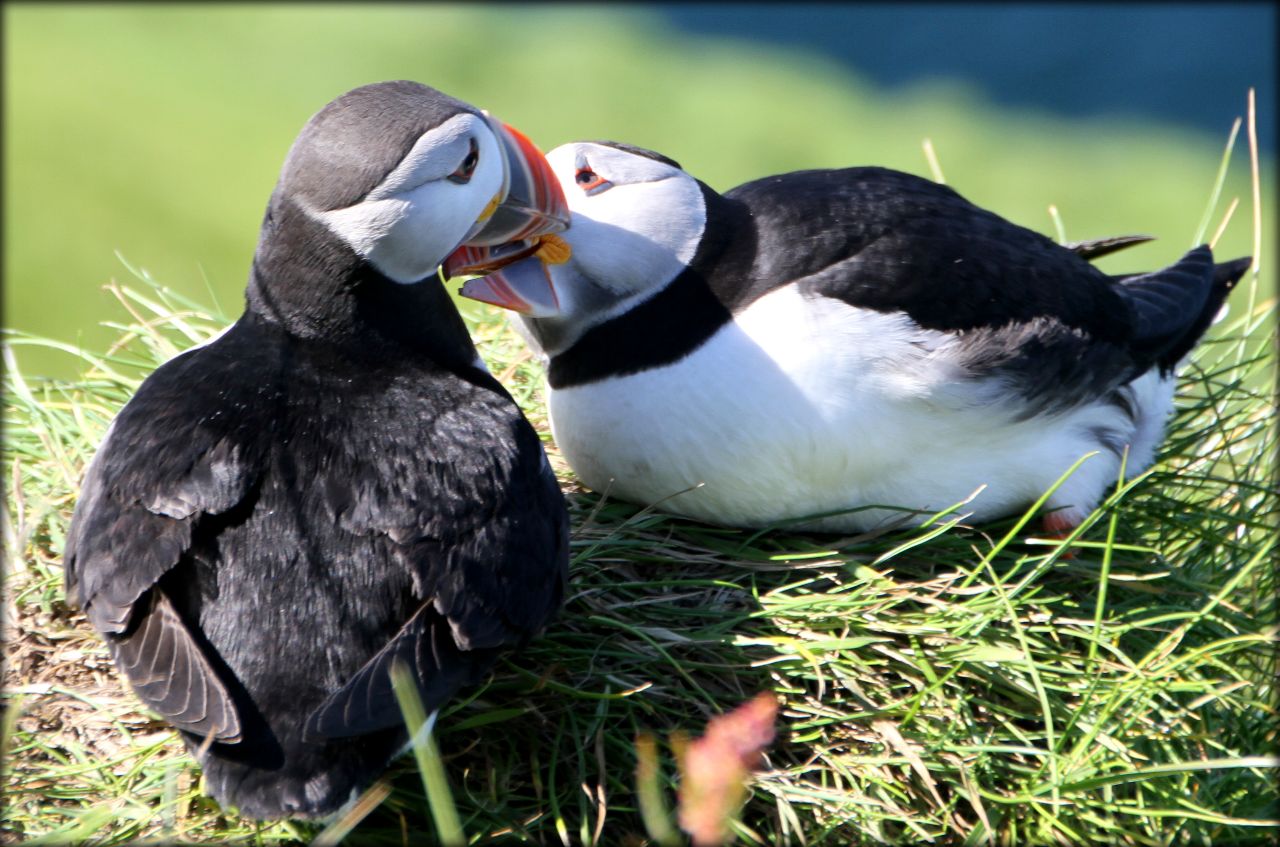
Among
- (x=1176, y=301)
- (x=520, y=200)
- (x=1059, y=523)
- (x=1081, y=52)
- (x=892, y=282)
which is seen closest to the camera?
(x=520, y=200)

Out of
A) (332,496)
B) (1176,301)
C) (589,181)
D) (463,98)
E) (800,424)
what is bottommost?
(463,98)

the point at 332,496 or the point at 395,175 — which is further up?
the point at 395,175

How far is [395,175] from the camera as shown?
9.10 ft

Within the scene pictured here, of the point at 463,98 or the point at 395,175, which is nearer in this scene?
the point at 395,175

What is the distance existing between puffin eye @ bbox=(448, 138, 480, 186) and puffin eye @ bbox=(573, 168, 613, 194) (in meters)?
0.41

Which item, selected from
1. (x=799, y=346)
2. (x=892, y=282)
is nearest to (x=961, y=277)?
(x=892, y=282)

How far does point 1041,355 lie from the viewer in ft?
10.7

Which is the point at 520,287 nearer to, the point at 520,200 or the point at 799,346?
the point at 520,200

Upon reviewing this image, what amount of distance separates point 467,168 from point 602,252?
41 centimetres

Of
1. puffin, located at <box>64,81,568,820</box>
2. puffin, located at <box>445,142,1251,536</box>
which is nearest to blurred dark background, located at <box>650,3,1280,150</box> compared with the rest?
puffin, located at <box>445,142,1251,536</box>

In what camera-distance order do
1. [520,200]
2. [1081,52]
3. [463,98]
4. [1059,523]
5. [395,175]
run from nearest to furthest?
[395,175] < [520,200] < [1059,523] < [463,98] < [1081,52]

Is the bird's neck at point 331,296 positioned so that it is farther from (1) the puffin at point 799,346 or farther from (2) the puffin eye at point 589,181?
(2) the puffin eye at point 589,181

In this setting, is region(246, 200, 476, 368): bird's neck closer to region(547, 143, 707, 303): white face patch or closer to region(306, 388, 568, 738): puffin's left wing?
region(306, 388, 568, 738): puffin's left wing

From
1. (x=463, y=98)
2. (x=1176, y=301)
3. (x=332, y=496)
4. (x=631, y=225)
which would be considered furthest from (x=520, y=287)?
(x=463, y=98)
